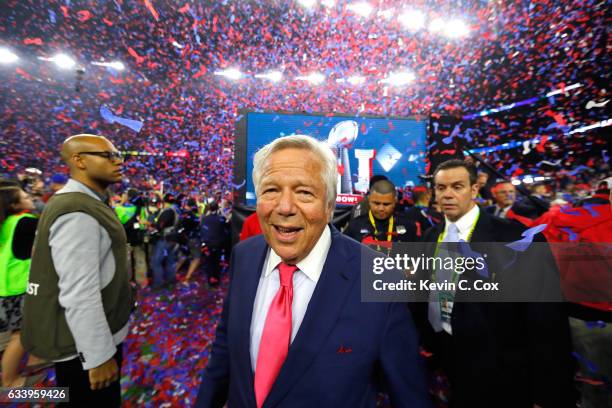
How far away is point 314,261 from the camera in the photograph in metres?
1.18

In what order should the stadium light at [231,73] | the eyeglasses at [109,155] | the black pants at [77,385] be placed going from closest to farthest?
the black pants at [77,385], the eyeglasses at [109,155], the stadium light at [231,73]

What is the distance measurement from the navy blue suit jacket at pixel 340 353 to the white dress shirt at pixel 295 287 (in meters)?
0.05

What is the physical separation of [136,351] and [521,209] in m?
5.81

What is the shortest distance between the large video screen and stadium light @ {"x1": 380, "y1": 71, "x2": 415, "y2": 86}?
10.3 meters

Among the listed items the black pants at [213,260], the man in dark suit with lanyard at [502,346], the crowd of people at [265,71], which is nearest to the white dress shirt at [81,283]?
the man in dark suit with lanyard at [502,346]

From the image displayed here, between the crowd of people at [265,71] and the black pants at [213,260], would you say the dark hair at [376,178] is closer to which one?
the crowd of people at [265,71]

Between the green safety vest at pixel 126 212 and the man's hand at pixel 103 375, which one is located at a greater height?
the green safety vest at pixel 126 212

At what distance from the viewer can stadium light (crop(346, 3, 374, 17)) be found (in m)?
8.10

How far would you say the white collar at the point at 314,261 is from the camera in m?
1.15

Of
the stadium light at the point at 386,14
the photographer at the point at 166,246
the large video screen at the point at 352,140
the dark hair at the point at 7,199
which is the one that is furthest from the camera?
the stadium light at the point at 386,14

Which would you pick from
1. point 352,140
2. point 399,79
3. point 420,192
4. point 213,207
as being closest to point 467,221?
point 420,192

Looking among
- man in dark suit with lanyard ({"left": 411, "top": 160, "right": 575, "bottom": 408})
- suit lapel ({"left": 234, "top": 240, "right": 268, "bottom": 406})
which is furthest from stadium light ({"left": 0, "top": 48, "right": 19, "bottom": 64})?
man in dark suit with lanyard ({"left": 411, "top": 160, "right": 575, "bottom": 408})

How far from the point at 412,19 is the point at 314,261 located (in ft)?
32.1

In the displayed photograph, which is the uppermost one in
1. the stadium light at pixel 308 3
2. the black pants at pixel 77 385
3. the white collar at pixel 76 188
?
the stadium light at pixel 308 3
